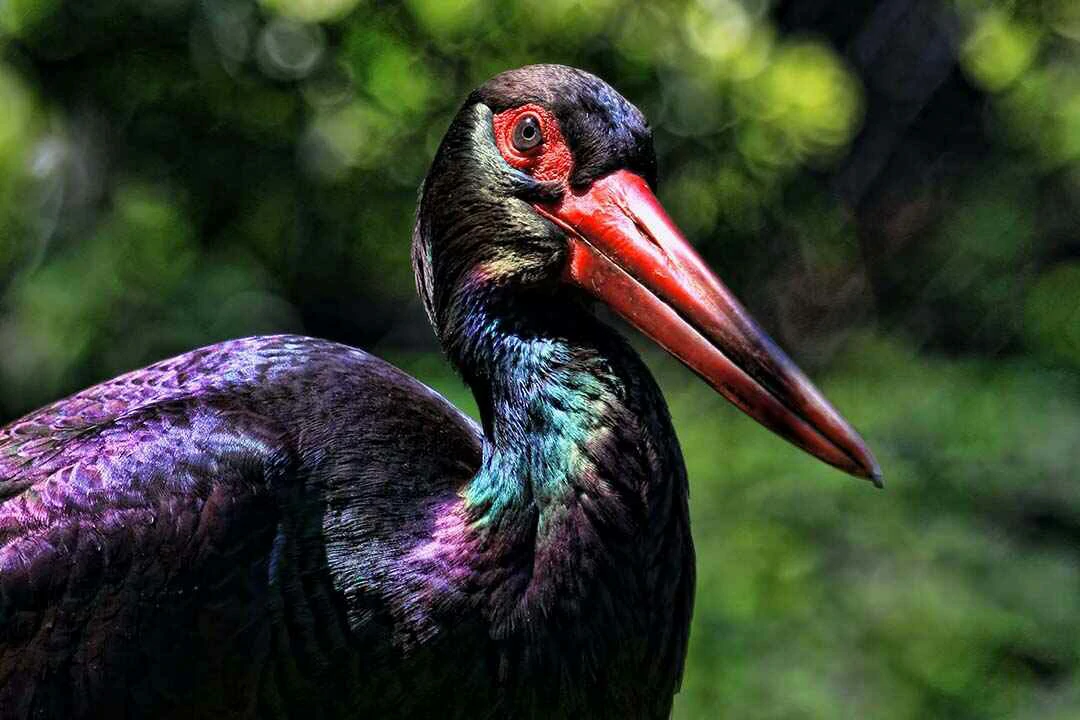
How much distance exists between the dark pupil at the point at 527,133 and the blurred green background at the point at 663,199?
98.3 inches

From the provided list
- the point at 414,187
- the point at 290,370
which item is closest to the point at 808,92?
the point at 414,187

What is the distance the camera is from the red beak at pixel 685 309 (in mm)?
2590

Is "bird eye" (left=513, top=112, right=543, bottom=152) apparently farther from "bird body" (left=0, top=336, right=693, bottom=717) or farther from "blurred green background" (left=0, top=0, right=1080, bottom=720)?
"blurred green background" (left=0, top=0, right=1080, bottom=720)

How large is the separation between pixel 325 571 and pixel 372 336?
4046 millimetres

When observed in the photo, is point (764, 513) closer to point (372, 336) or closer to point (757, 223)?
point (757, 223)

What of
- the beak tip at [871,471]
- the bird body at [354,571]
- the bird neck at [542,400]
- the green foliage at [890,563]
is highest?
the beak tip at [871,471]

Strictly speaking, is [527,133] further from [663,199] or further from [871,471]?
[663,199]

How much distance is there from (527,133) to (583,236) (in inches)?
7.7

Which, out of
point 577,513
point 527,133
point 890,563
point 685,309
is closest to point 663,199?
point 890,563

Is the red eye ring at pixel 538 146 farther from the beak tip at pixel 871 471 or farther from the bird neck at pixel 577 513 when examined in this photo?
the beak tip at pixel 871 471

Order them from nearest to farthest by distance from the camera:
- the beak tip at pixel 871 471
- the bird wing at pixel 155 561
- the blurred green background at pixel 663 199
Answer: the beak tip at pixel 871 471, the bird wing at pixel 155 561, the blurred green background at pixel 663 199

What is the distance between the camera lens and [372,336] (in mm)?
6676

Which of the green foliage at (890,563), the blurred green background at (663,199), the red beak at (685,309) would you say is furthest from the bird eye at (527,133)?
the green foliage at (890,563)

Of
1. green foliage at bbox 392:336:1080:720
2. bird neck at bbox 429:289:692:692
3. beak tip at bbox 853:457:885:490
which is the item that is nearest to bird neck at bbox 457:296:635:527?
bird neck at bbox 429:289:692:692
